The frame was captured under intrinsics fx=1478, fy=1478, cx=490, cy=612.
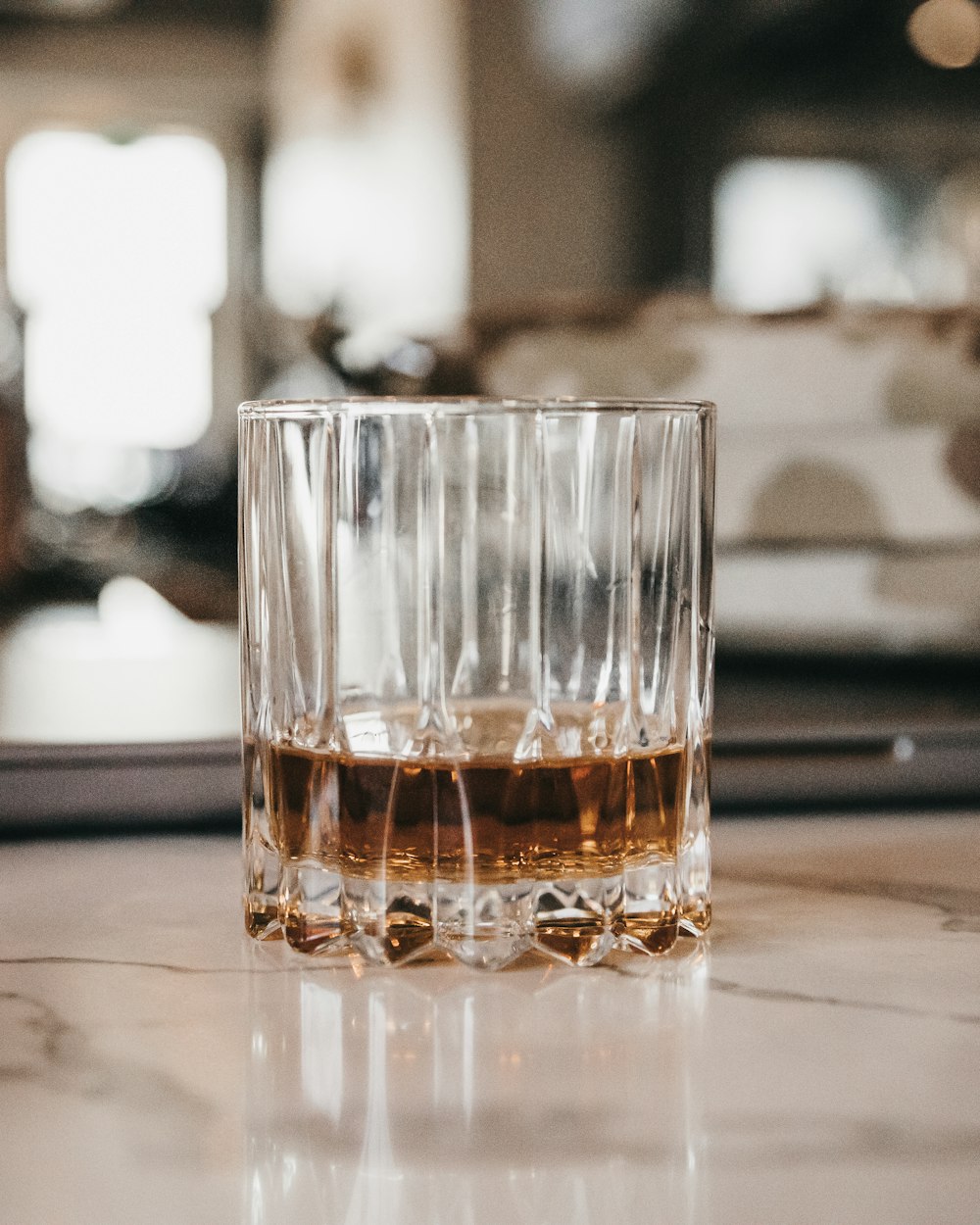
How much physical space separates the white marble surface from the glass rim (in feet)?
0.36

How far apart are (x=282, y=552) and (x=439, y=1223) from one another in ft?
0.54

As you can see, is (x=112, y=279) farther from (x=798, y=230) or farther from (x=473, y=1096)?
(x=473, y=1096)

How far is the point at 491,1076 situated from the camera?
23cm

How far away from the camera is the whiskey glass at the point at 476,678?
0.29m

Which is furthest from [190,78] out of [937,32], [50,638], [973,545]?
[973,545]

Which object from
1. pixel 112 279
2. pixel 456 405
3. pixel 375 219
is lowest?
pixel 456 405

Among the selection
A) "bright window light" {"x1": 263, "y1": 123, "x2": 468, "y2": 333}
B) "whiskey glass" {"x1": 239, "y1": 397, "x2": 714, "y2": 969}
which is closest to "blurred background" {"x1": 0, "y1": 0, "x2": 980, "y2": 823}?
"bright window light" {"x1": 263, "y1": 123, "x2": 468, "y2": 333}

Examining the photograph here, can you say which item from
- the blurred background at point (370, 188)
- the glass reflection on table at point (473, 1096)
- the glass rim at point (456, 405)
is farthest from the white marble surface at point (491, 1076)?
the blurred background at point (370, 188)

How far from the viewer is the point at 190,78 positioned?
14.1ft

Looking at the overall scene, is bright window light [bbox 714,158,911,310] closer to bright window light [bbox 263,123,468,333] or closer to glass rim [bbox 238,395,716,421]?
bright window light [bbox 263,123,468,333]

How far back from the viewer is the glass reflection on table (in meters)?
0.19

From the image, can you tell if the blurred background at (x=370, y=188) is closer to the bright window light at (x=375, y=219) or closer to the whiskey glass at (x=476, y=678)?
the bright window light at (x=375, y=219)

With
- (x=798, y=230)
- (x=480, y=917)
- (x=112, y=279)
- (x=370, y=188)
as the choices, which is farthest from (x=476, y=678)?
(x=112, y=279)

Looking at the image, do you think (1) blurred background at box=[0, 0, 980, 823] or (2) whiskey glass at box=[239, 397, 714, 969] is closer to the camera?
(2) whiskey glass at box=[239, 397, 714, 969]
